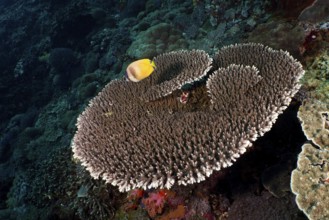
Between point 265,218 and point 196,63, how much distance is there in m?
2.32

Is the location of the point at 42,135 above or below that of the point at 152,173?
below

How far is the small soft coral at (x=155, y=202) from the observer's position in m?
3.93

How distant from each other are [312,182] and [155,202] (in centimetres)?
203

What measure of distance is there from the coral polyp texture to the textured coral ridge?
1.82 feet

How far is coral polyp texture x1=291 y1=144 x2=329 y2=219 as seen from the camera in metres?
2.78

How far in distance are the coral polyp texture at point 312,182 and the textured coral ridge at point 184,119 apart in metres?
0.55

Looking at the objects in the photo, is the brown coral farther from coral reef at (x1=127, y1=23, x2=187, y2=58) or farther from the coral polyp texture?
coral reef at (x1=127, y1=23, x2=187, y2=58)

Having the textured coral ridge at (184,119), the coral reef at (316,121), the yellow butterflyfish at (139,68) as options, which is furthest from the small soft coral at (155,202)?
the coral reef at (316,121)

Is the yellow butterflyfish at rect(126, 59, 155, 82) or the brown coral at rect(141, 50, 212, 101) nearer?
the yellow butterflyfish at rect(126, 59, 155, 82)

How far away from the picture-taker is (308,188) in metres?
2.92

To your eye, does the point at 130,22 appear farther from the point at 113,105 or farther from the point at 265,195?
the point at 265,195

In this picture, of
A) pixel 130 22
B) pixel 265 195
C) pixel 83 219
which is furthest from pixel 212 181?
pixel 130 22

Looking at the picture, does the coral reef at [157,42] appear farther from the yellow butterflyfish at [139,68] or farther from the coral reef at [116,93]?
the yellow butterflyfish at [139,68]

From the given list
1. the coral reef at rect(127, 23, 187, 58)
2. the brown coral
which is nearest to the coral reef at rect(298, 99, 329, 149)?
the brown coral
